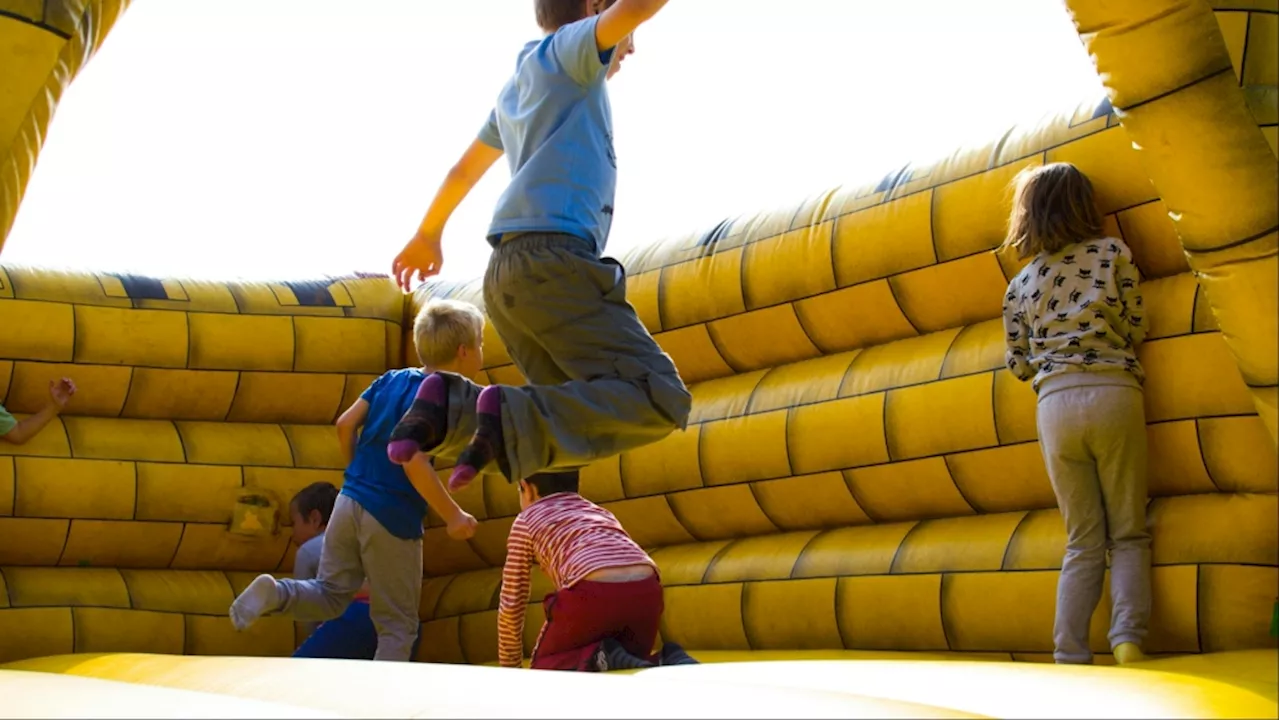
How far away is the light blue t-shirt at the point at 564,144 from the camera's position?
1582mm

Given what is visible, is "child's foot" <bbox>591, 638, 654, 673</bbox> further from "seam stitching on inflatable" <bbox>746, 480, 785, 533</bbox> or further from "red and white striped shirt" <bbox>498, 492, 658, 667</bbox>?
"seam stitching on inflatable" <bbox>746, 480, 785, 533</bbox>

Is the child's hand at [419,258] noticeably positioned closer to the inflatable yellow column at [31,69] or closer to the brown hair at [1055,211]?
the inflatable yellow column at [31,69]

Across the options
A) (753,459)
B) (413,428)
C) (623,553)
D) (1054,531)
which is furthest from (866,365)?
(413,428)

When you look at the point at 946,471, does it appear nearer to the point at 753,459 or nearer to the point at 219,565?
the point at 753,459

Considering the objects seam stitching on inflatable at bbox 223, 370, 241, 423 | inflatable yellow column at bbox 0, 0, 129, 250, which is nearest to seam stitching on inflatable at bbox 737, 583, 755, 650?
seam stitching on inflatable at bbox 223, 370, 241, 423

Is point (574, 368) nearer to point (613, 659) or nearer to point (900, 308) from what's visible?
point (613, 659)

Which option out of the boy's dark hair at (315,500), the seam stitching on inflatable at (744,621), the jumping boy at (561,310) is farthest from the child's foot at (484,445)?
the boy's dark hair at (315,500)

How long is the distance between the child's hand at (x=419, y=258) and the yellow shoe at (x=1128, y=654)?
1.11m

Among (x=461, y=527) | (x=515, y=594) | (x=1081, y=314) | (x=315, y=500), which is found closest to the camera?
(x=1081, y=314)

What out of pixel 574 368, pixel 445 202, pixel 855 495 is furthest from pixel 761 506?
pixel 574 368

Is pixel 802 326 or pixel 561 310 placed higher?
pixel 561 310

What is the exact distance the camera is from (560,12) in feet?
5.79

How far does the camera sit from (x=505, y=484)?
311 cm

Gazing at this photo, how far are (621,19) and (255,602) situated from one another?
137 cm
